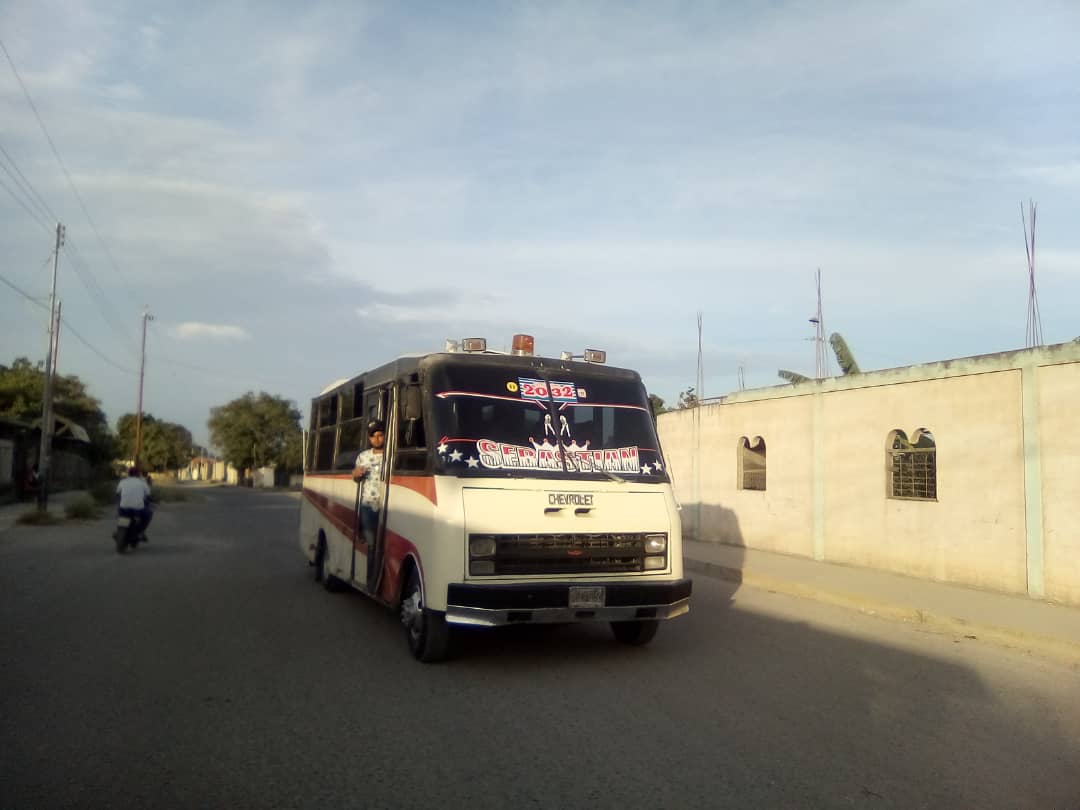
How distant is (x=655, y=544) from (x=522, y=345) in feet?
7.33

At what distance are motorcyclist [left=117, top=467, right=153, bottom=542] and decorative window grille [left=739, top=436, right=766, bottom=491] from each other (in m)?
11.5

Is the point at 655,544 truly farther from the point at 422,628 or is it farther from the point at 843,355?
the point at 843,355

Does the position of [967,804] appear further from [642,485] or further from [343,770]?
[642,485]

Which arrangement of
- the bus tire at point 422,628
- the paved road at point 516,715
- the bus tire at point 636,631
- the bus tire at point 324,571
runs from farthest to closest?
the bus tire at point 324,571 < the bus tire at point 636,631 < the bus tire at point 422,628 < the paved road at point 516,715

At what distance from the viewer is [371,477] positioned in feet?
30.0

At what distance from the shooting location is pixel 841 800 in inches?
180

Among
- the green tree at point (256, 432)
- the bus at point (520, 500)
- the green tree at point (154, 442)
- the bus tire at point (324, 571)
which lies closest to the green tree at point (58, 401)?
the green tree at point (256, 432)

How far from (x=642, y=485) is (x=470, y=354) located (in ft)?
6.21

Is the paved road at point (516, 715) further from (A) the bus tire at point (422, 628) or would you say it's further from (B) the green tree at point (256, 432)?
(B) the green tree at point (256, 432)

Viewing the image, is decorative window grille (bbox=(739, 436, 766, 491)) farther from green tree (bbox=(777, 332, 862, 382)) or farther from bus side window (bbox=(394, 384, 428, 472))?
bus side window (bbox=(394, 384, 428, 472))

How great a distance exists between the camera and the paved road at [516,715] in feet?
15.3

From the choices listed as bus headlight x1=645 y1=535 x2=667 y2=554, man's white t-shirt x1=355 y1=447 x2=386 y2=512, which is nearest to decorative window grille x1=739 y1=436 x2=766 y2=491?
man's white t-shirt x1=355 y1=447 x2=386 y2=512

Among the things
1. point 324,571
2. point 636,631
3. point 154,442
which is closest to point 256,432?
point 154,442

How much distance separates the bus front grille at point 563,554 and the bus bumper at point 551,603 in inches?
6.0
